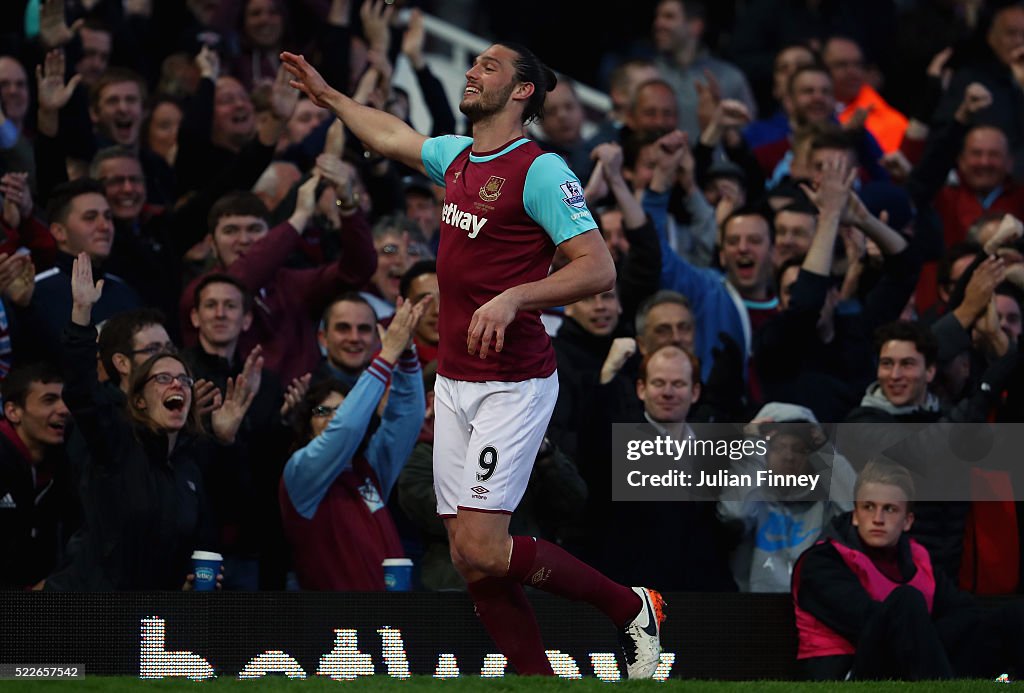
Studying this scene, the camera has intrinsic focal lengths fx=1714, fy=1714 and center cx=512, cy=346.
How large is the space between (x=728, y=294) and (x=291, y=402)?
A: 9.35 ft

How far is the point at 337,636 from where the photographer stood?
682 cm

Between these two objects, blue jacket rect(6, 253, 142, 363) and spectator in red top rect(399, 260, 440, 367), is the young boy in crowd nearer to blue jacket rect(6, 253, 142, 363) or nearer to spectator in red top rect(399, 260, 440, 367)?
spectator in red top rect(399, 260, 440, 367)

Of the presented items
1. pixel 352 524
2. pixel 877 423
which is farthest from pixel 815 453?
pixel 352 524

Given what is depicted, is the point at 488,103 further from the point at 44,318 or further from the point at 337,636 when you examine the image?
the point at 44,318

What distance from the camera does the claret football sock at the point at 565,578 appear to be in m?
6.05

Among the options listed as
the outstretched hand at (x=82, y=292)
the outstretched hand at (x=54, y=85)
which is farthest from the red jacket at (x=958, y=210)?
the outstretched hand at (x=82, y=292)

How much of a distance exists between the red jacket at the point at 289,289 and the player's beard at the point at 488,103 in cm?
300

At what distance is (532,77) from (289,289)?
11.5ft

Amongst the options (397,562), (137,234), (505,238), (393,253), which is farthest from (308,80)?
(137,234)

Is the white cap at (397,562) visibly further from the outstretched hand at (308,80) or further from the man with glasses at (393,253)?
the man with glasses at (393,253)

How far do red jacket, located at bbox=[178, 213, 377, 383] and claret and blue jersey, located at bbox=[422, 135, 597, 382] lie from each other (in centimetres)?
296

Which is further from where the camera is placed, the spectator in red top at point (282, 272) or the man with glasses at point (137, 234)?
the man with glasses at point (137, 234)

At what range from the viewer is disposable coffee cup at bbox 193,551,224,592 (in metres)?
7.22

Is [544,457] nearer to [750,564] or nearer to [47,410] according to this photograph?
[750,564]
